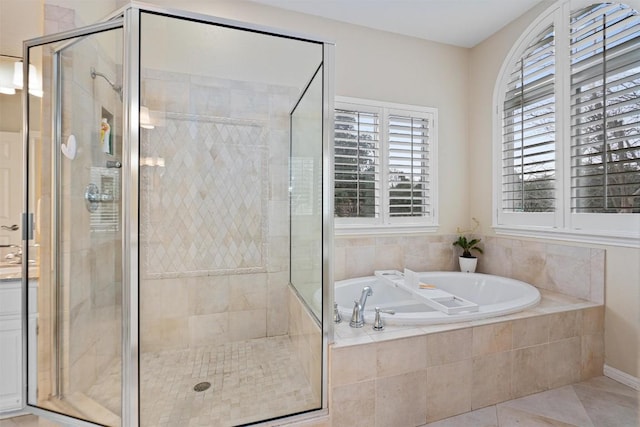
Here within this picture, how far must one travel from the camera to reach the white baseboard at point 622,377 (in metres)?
1.85

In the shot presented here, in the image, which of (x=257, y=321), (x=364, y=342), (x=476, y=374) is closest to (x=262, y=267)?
(x=257, y=321)

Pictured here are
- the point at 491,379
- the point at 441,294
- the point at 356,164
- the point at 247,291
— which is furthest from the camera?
the point at 356,164

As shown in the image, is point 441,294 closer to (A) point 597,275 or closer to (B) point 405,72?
(A) point 597,275

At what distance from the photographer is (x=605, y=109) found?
1992mm

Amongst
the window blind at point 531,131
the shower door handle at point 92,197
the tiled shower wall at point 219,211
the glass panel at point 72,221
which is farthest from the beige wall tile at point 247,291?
the window blind at point 531,131

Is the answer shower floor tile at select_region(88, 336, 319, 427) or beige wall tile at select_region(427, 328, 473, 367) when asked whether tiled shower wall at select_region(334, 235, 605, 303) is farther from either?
beige wall tile at select_region(427, 328, 473, 367)

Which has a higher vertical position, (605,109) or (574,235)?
(605,109)

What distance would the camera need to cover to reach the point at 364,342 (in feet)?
4.93

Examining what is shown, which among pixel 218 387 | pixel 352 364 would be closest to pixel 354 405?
pixel 352 364

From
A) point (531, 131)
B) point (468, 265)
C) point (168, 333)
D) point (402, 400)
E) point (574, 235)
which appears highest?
point (531, 131)

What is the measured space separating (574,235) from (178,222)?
112 inches

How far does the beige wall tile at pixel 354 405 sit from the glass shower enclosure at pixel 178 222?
0.10 m

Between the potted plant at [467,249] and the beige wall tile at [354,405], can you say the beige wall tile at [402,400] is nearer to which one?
the beige wall tile at [354,405]

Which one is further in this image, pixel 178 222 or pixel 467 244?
pixel 467 244
